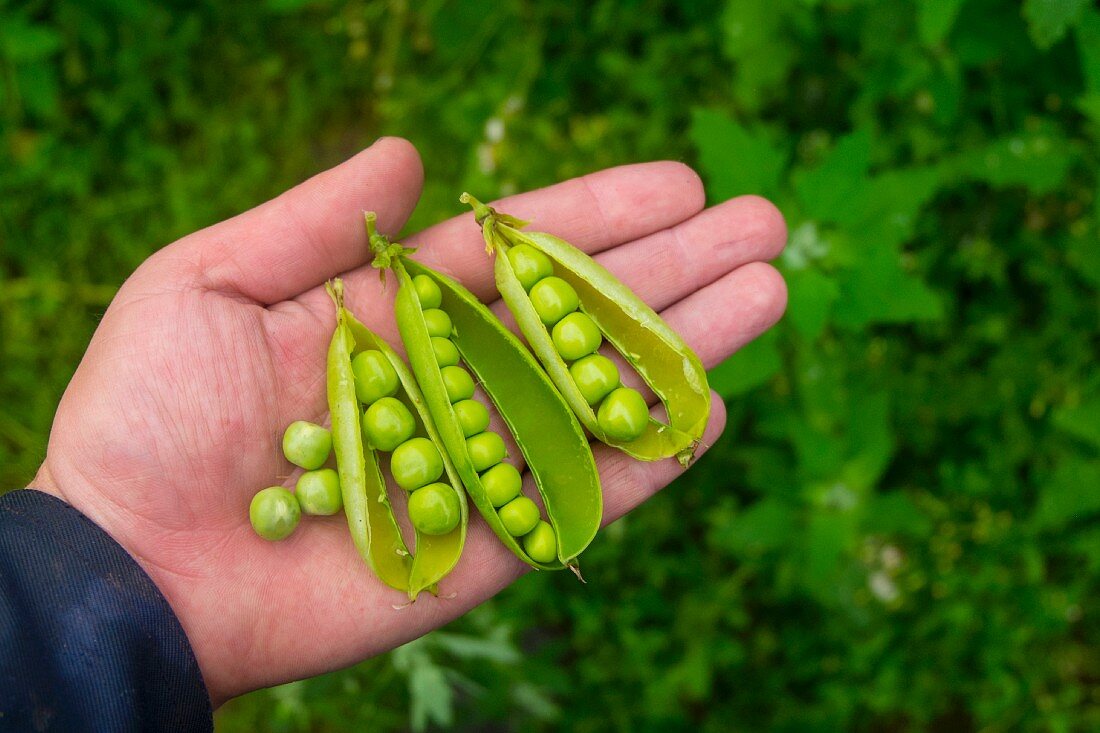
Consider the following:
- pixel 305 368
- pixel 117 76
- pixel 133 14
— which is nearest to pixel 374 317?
pixel 305 368

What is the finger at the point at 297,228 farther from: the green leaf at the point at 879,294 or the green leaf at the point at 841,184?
the green leaf at the point at 879,294

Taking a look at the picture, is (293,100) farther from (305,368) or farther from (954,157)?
(954,157)

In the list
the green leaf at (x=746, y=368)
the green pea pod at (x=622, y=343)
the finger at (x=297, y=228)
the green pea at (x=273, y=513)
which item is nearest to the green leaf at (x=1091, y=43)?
the green leaf at (x=746, y=368)

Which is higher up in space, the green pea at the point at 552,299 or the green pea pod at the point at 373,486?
the green pea at the point at 552,299

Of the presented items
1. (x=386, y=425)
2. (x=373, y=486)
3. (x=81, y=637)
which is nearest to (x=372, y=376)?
(x=386, y=425)

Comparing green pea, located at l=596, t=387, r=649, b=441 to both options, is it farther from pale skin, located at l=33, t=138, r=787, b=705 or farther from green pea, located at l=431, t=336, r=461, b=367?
green pea, located at l=431, t=336, r=461, b=367

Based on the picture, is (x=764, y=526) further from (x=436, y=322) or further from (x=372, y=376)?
(x=372, y=376)

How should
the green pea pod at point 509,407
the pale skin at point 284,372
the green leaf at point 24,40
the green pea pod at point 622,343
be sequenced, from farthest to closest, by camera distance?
the green leaf at point 24,40 → the green pea pod at point 622,343 → the green pea pod at point 509,407 → the pale skin at point 284,372
